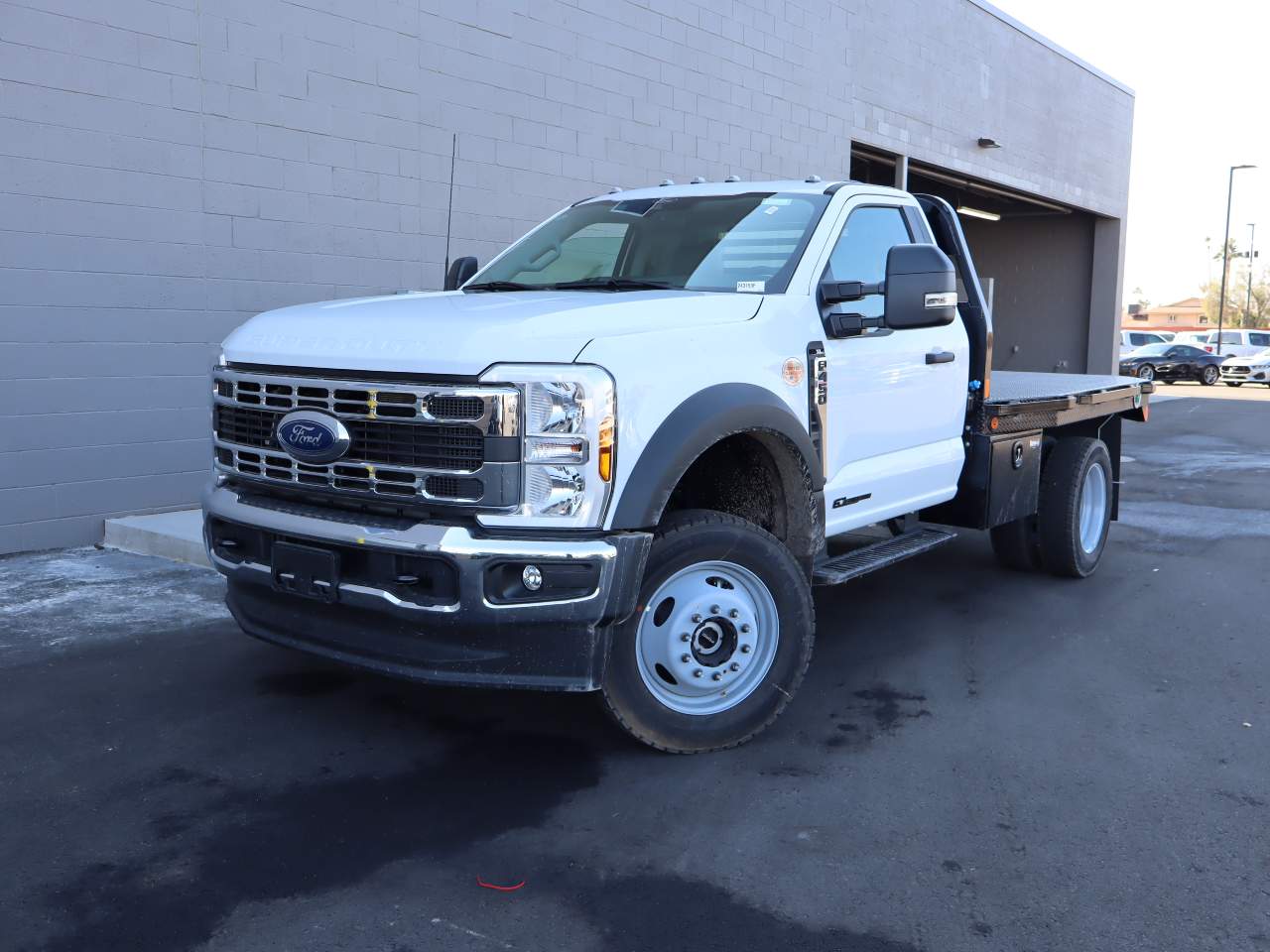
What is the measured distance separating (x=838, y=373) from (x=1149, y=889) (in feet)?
7.86

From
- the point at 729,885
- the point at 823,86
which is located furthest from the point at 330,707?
the point at 823,86

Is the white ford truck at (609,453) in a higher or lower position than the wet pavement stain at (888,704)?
higher

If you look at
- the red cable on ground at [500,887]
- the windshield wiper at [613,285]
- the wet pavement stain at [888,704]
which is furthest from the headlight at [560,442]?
the wet pavement stain at [888,704]

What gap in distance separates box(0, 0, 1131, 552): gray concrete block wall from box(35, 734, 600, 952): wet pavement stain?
180 inches

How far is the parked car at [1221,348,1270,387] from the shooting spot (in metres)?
37.2

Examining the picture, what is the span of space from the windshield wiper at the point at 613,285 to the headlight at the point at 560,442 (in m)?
1.20

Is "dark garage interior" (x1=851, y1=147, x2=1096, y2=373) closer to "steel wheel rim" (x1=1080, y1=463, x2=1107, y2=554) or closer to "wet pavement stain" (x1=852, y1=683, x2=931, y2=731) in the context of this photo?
"steel wheel rim" (x1=1080, y1=463, x2=1107, y2=554)

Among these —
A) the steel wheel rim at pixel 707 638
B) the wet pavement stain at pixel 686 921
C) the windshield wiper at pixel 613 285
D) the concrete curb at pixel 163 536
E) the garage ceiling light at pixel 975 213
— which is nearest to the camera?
the wet pavement stain at pixel 686 921

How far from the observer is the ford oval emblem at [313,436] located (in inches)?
157

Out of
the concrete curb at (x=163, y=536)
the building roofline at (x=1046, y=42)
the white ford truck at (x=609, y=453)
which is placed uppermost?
the building roofline at (x=1046, y=42)

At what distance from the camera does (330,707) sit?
4.91m

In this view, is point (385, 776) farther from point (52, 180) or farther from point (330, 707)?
point (52, 180)

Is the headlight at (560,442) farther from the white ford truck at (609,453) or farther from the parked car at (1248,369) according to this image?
the parked car at (1248,369)

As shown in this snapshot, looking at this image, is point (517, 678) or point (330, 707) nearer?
Result: point (517, 678)
